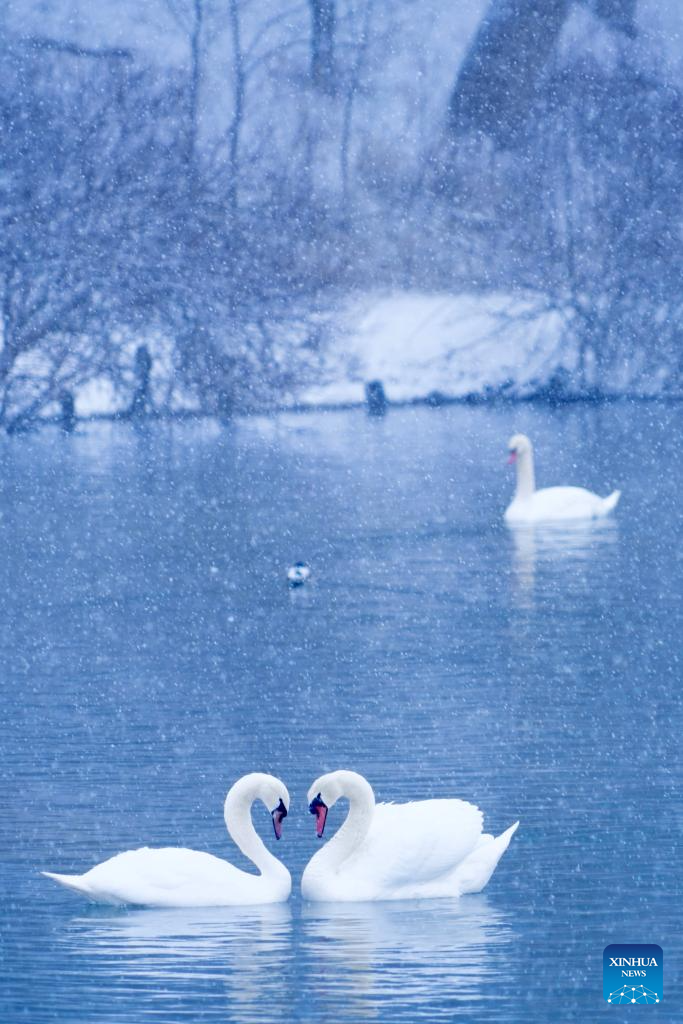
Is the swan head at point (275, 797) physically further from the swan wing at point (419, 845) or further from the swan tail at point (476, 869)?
the swan tail at point (476, 869)

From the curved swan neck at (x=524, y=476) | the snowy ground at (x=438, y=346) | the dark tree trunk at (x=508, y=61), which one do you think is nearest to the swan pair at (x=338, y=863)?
the curved swan neck at (x=524, y=476)

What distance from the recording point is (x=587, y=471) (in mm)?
17469

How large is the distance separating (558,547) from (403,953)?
7849mm

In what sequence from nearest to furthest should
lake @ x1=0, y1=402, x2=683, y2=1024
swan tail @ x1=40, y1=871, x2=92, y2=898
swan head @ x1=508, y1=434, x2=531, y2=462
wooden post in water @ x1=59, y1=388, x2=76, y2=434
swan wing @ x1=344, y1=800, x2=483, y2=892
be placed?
1. lake @ x1=0, y1=402, x2=683, y2=1024
2. swan tail @ x1=40, y1=871, x2=92, y2=898
3. swan wing @ x1=344, y1=800, x2=483, y2=892
4. swan head @ x1=508, y1=434, x2=531, y2=462
5. wooden post in water @ x1=59, y1=388, x2=76, y2=434

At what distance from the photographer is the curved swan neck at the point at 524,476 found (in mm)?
14461

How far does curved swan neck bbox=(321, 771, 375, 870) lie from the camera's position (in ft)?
19.4

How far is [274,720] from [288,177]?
24.0 metres

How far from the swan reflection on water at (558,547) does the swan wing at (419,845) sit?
4.79 meters

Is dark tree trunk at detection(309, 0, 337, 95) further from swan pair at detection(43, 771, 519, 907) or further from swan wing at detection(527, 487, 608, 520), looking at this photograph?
swan pair at detection(43, 771, 519, 907)

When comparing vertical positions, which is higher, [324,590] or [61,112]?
[61,112]

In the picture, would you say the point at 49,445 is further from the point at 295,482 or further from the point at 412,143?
the point at 412,143

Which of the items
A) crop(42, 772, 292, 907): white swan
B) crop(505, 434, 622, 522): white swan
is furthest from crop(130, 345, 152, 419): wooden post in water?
crop(42, 772, 292, 907): white swan

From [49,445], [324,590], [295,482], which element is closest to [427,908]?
[324,590]

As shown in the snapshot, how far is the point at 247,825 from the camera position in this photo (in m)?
6.02
